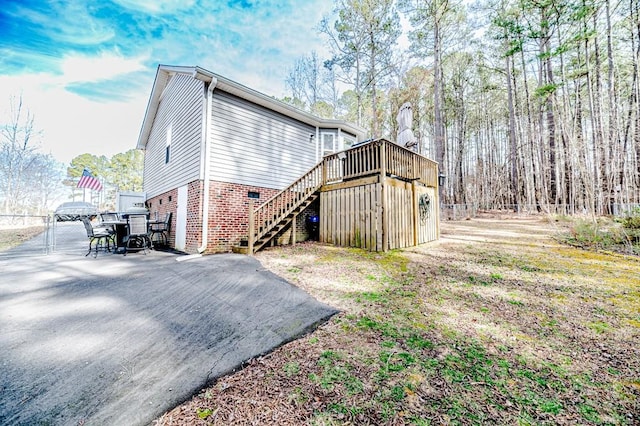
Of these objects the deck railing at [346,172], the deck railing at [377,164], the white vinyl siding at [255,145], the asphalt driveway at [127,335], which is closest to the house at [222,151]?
the white vinyl siding at [255,145]

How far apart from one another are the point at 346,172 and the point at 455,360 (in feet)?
19.9

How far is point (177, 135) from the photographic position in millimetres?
8953

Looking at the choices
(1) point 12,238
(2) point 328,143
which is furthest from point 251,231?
(1) point 12,238

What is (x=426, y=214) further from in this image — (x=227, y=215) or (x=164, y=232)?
(x=164, y=232)

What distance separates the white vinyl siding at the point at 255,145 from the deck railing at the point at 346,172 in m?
1.19

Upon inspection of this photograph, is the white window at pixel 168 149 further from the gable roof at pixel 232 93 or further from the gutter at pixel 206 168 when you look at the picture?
the gutter at pixel 206 168

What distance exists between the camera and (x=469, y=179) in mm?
20047

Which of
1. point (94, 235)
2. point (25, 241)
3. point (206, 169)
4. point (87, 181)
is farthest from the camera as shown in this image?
point (87, 181)

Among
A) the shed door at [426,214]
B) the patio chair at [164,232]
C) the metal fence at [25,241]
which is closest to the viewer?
the metal fence at [25,241]

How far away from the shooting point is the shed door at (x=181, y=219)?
7750 mm

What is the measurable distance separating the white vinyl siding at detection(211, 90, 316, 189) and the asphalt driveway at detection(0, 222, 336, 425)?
12.8 feet

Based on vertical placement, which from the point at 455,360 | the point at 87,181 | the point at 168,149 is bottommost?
the point at 455,360

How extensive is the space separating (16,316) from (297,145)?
26.7 feet

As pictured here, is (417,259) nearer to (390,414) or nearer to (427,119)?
(390,414)
